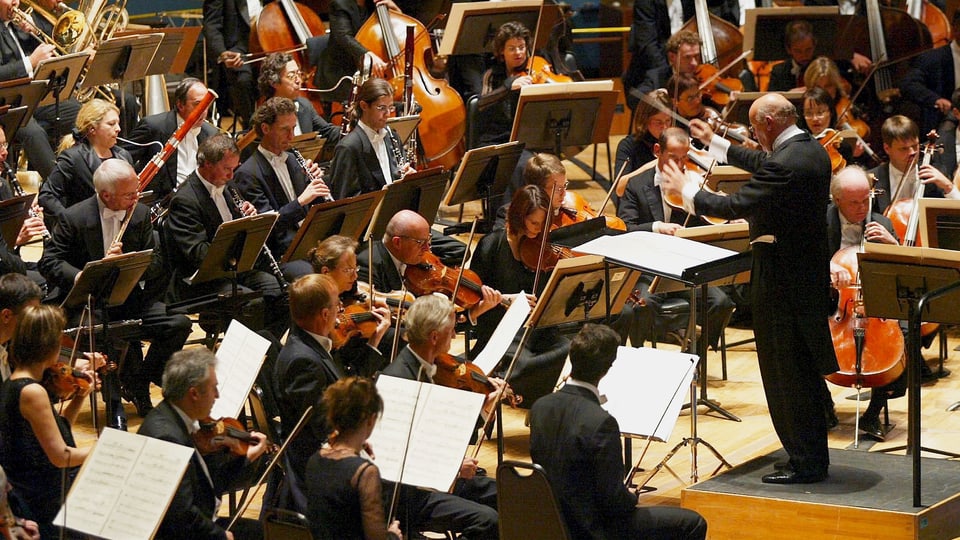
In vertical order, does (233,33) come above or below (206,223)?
above

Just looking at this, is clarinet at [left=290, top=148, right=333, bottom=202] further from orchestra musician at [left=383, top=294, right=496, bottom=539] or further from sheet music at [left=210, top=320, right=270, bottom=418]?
sheet music at [left=210, top=320, right=270, bottom=418]

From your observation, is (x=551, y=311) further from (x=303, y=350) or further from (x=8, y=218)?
(x=8, y=218)

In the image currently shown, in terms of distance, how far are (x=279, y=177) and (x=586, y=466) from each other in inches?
114

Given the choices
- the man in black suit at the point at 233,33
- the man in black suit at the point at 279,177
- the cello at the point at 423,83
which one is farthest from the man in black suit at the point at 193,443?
the man in black suit at the point at 233,33

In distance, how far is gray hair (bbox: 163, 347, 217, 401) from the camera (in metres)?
3.80

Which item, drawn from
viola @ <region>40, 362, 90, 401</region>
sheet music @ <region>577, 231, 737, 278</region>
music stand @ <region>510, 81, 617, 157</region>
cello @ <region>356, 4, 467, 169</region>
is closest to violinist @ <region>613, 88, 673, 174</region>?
music stand @ <region>510, 81, 617, 157</region>

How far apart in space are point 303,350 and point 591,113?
3202 millimetres

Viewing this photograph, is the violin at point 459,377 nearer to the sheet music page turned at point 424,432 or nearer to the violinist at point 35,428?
the sheet music page turned at point 424,432

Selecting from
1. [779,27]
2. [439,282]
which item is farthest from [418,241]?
[779,27]

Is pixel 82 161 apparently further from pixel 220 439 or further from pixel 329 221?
pixel 220 439

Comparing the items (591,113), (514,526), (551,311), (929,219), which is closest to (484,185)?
(591,113)

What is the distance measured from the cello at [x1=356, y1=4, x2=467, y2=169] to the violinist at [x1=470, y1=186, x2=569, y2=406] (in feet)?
6.99

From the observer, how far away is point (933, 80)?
8.47 meters

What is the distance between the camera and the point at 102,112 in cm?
641
